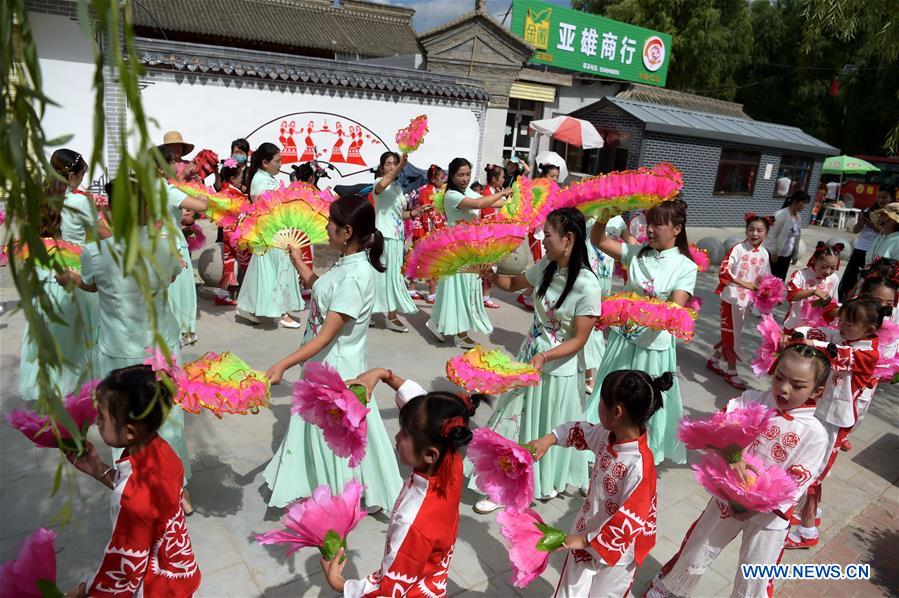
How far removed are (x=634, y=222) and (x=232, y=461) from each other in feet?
18.3

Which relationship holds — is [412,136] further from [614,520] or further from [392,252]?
[614,520]

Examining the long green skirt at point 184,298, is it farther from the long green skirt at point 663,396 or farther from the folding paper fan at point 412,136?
the long green skirt at point 663,396

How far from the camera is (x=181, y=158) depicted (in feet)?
21.1

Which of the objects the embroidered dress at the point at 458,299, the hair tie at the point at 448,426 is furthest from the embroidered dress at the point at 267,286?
the hair tie at the point at 448,426

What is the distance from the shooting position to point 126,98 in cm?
91

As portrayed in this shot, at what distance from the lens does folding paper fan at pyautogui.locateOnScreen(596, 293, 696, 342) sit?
355 cm

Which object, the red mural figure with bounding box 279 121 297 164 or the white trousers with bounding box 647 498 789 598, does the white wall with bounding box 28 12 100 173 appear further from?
the white trousers with bounding box 647 498 789 598

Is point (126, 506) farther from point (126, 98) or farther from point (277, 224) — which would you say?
point (277, 224)

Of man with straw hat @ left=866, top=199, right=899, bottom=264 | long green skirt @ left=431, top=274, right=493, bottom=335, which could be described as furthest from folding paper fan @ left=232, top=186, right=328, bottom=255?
man with straw hat @ left=866, top=199, right=899, bottom=264

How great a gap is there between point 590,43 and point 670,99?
3.45 m

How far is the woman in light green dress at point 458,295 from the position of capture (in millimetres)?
6266

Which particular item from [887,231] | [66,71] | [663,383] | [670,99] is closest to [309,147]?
[66,71]

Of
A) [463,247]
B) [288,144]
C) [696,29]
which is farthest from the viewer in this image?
[696,29]

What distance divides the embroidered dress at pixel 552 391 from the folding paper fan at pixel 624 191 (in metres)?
0.59
